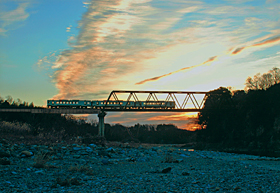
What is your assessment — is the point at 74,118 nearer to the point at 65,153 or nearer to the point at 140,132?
the point at 65,153

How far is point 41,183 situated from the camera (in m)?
10.5

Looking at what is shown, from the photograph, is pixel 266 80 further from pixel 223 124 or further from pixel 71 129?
pixel 71 129

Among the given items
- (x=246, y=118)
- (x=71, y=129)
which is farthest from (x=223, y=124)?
(x=71, y=129)

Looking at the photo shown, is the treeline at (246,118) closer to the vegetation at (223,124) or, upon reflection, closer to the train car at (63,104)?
the vegetation at (223,124)

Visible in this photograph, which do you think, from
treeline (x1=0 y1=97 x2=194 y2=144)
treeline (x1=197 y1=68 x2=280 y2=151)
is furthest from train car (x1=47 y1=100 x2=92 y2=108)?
treeline (x1=197 y1=68 x2=280 y2=151)

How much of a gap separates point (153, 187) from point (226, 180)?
3518 millimetres

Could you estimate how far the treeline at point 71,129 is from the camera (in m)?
28.0

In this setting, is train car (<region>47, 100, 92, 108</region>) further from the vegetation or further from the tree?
the tree

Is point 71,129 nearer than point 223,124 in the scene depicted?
Yes

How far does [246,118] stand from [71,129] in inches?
1213

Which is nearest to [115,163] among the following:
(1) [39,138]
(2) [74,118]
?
(1) [39,138]

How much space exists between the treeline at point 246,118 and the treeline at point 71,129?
1157cm

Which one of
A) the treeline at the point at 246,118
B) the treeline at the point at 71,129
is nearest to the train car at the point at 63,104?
the treeline at the point at 71,129

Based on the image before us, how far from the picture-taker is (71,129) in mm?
32438
